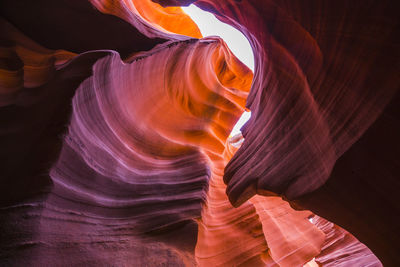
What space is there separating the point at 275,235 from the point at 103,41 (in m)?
3.95

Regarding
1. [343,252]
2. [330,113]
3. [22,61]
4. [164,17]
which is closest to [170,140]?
[22,61]

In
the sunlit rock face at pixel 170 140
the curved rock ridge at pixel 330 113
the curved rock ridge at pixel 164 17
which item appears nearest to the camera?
the curved rock ridge at pixel 330 113

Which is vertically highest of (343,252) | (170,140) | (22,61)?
(22,61)

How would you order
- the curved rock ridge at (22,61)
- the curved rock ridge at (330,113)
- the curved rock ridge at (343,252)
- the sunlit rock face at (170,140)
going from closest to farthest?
1. the curved rock ridge at (330,113)
2. the sunlit rock face at (170,140)
3. the curved rock ridge at (22,61)
4. the curved rock ridge at (343,252)

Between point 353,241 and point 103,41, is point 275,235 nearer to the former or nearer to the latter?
point 353,241

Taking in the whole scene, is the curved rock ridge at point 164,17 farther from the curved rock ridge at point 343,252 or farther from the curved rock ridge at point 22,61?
the curved rock ridge at point 343,252

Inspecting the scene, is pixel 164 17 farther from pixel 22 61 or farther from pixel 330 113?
pixel 330 113

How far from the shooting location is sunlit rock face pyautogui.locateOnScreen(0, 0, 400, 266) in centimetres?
136

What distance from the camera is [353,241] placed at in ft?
16.8

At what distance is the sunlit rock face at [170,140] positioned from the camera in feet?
4.46

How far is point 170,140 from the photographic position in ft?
11.0

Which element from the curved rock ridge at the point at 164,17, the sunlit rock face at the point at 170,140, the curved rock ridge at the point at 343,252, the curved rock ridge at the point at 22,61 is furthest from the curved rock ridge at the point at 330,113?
the curved rock ridge at the point at 343,252

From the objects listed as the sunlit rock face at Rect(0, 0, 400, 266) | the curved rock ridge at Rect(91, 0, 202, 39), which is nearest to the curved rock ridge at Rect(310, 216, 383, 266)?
the sunlit rock face at Rect(0, 0, 400, 266)

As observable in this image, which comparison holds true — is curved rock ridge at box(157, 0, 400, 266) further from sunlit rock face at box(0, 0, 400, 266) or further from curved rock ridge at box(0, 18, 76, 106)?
curved rock ridge at box(0, 18, 76, 106)
